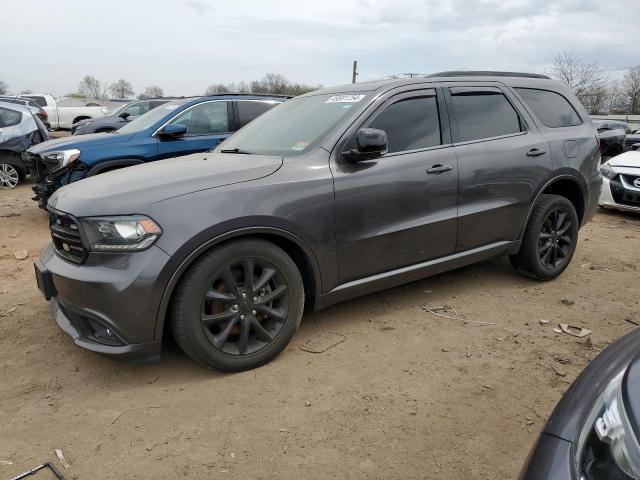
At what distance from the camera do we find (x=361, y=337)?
3.61 m

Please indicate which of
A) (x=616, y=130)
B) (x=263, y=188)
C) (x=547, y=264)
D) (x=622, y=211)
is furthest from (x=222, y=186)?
(x=616, y=130)

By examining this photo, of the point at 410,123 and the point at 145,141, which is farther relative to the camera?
the point at 145,141

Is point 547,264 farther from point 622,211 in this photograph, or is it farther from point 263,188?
point 622,211

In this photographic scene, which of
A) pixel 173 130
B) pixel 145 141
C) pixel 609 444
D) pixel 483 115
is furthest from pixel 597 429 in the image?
pixel 145 141

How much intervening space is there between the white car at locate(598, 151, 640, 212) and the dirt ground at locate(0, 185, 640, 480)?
4.19 meters

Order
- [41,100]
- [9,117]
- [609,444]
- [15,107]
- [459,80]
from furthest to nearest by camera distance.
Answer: [41,100] < [15,107] < [9,117] < [459,80] < [609,444]

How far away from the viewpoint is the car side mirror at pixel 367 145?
10.5ft

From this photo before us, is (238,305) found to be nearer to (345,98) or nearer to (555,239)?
(345,98)

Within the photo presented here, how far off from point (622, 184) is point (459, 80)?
5254mm

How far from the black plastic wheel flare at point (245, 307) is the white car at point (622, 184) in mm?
6512

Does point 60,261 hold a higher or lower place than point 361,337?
higher

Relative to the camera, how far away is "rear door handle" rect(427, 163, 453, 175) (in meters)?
3.72

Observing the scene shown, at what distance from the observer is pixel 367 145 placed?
322 cm

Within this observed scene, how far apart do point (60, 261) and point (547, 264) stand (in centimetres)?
395
